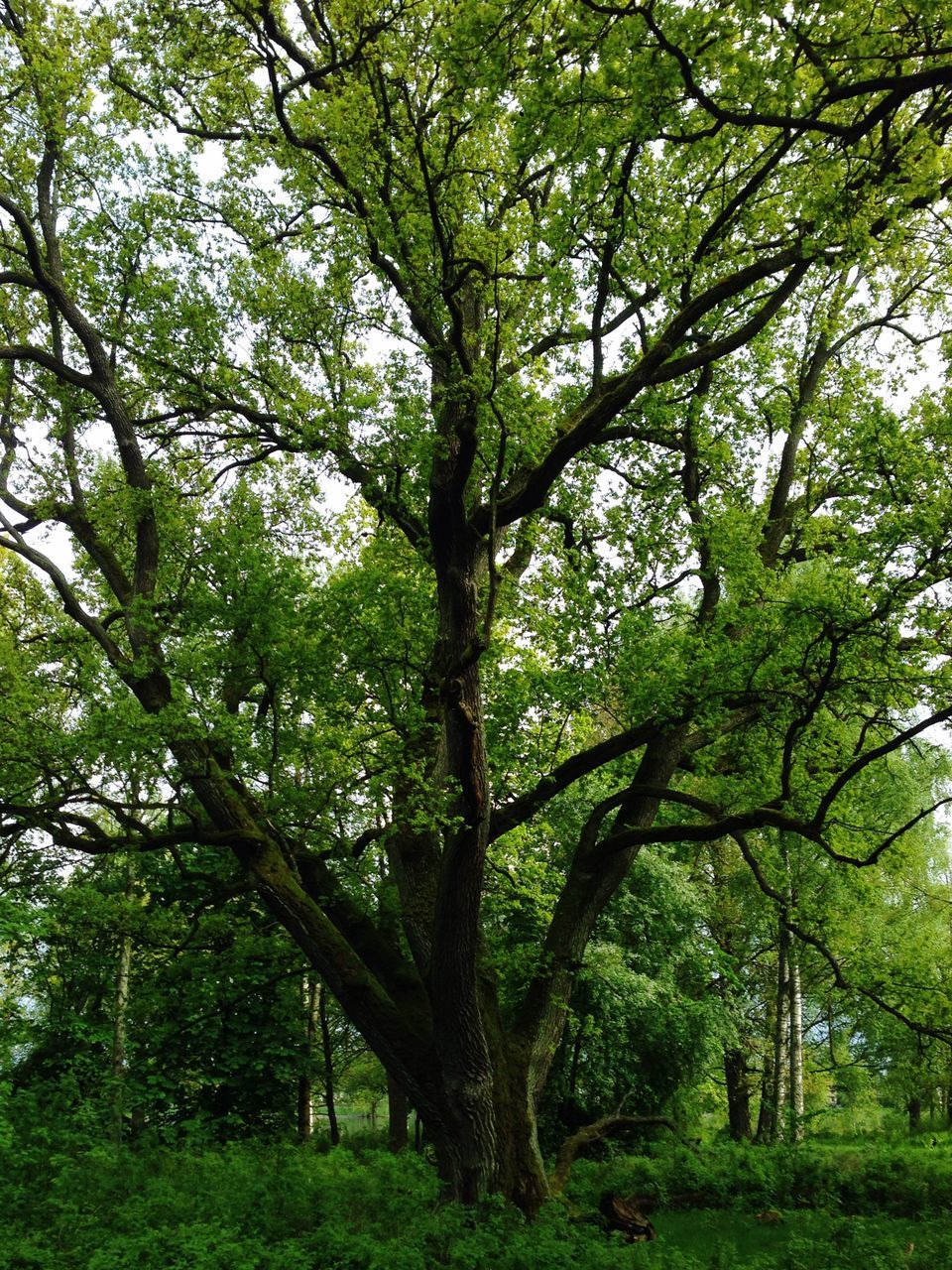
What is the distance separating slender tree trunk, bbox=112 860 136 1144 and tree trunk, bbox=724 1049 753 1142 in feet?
49.0

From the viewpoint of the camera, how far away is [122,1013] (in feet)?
41.5

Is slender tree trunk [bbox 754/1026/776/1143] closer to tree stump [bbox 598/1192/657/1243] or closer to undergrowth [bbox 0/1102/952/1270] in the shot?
undergrowth [bbox 0/1102/952/1270]

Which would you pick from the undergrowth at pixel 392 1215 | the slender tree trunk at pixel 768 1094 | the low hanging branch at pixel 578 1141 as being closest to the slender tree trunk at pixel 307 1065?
the undergrowth at pixel 392 1215

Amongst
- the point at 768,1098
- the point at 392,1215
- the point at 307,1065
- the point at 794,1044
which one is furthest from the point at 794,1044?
the point at 392,1215

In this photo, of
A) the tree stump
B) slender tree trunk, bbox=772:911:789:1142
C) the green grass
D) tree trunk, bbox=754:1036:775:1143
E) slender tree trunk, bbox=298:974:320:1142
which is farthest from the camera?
tree trunk, bbox=754:1036:775:1143

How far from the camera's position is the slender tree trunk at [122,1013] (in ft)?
39.9

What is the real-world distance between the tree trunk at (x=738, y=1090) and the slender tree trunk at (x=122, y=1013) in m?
14.9

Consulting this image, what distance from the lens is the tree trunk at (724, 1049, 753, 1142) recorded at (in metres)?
23.3

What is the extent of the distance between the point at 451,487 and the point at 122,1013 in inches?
363

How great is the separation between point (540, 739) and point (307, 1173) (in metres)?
5.69

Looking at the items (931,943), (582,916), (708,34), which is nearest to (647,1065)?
(931,943)

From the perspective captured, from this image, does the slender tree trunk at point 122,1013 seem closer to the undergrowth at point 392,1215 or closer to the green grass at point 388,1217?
the undergrowth at point 392,1215

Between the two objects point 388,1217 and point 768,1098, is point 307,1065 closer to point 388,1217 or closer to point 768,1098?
point 388,1217

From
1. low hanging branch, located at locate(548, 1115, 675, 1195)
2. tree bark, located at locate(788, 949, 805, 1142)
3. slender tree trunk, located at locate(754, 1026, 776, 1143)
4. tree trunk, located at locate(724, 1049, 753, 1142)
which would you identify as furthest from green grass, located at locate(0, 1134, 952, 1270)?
tree trunk, located at locate(724, 1049, 753, 1142)
